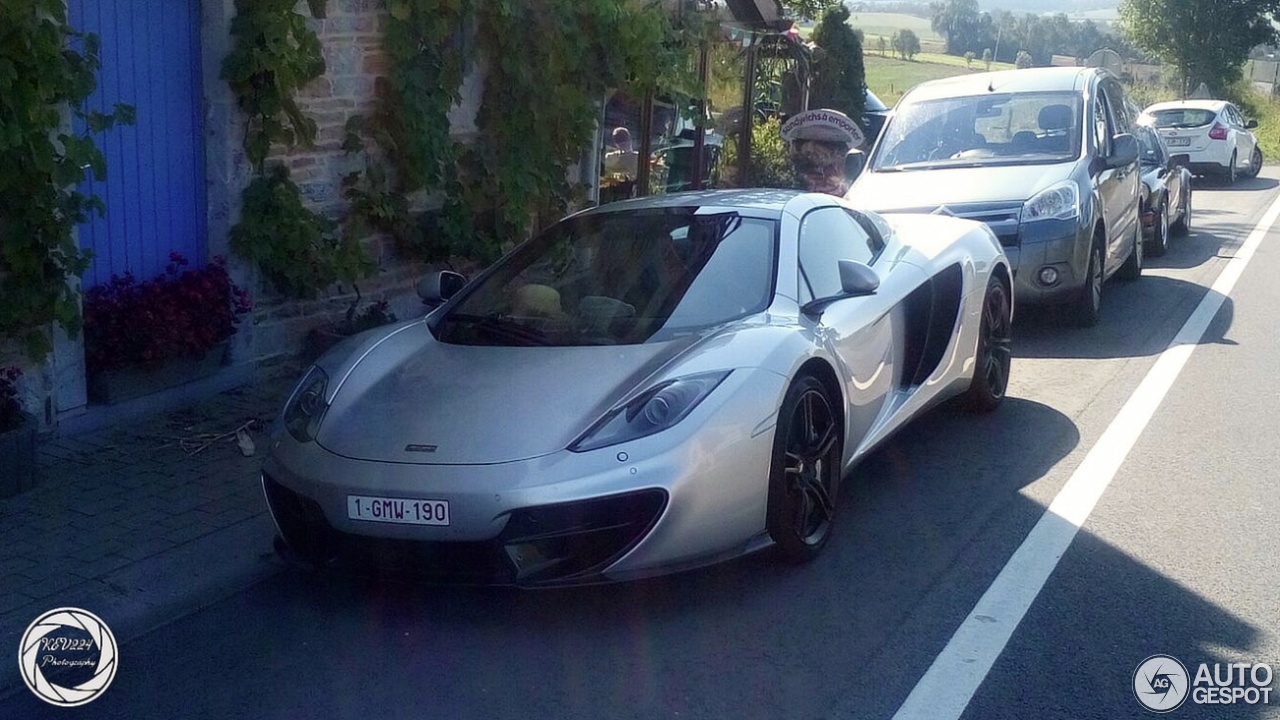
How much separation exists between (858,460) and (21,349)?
391 cm

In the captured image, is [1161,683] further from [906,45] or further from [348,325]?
[906,45]

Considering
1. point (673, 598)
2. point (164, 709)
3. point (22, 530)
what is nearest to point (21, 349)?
point (22, 530)

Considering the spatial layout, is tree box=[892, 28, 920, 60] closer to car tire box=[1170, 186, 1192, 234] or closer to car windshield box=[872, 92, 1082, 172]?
car tire box=[1170, 186, 1192, 234]

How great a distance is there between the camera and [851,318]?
5.91m

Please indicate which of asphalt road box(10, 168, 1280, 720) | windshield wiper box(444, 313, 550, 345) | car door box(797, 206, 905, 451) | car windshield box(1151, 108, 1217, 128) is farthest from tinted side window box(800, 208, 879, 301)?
car windshield box(1151, 108, 1217, 128)

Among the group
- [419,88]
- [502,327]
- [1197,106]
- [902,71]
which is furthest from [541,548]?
[902,71]

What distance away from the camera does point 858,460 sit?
5879mm

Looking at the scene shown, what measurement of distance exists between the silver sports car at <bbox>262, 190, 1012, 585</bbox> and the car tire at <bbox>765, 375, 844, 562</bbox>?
11 millimetres

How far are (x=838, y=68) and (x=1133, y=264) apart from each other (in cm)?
1070

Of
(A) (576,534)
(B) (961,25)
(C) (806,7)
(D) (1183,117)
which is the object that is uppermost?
(B) (961,25)

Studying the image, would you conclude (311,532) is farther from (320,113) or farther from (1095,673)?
(320,113)

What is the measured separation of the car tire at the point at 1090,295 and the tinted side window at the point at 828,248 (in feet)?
12.4

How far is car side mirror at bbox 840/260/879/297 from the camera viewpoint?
5.82m

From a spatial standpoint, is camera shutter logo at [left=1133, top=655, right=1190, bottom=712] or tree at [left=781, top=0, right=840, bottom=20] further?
tree at [left=781, top=0, right=840, bottom=20]
